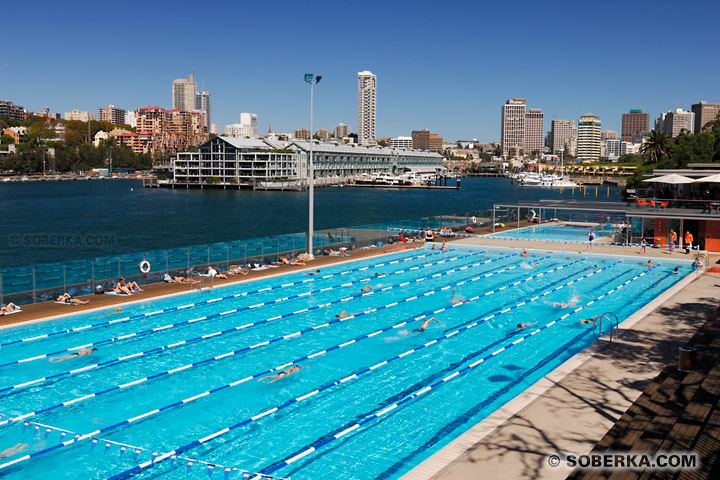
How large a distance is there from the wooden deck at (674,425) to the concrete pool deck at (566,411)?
0.77 meters

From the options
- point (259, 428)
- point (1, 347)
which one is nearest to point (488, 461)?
point (259, 428)

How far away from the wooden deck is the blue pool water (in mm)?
34117

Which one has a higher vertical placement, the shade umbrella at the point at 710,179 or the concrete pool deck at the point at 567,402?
the shade umbrella at the point at 710,179

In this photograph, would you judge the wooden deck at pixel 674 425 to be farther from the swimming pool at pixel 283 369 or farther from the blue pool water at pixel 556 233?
the blue pool water at pixel 556 233

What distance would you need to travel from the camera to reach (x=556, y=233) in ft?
166

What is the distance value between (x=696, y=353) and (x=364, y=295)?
51.9 ft

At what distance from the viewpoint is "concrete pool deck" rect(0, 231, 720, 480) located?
10734 millimetres

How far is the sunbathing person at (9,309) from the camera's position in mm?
22591

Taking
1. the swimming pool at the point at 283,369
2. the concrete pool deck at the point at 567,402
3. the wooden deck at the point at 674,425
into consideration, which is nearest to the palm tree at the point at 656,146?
the swimming pool at the point at 283,369

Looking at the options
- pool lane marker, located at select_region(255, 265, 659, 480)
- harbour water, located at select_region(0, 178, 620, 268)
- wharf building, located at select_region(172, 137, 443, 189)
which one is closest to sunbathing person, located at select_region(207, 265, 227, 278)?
pool lane marker, located at select_region(255, 265, 659, 480)

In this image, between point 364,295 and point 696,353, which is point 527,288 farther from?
point 696,353

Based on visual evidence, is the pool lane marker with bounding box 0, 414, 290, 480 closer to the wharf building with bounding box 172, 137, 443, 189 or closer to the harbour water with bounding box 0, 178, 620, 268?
the harbour water with bounding box 0, 178, 620, 268

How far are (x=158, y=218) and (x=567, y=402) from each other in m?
87.7

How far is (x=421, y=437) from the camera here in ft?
44.4
